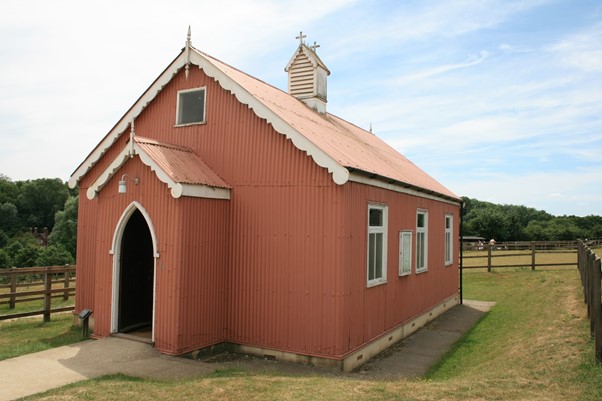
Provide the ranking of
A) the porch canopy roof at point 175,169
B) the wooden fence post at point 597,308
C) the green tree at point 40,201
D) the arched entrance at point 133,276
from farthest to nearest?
1. the green tree at point 40,201
2. the arched entrance at point 133,276
3. the porch canopy roof at point 175,169
4. the wooden fence post at point 597,308

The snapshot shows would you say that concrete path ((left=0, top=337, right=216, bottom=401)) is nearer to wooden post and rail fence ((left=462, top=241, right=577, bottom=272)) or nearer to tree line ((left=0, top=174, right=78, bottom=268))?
wooden post and rail fence ((left=462, top=241, right=577, bottom=272))

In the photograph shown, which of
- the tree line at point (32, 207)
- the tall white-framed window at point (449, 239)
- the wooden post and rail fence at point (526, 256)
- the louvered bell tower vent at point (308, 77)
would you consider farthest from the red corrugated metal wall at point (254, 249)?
the tree line at point (32, 207)

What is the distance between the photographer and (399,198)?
12.6m

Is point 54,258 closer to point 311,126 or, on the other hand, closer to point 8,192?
point 311,126

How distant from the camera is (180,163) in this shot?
33.7 ft

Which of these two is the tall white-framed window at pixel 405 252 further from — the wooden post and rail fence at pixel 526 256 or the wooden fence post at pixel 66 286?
the wooden post and rail fence at pixel 526 256

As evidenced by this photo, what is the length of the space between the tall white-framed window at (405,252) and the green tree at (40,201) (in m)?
89.3

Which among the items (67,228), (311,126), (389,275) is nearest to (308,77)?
(311,126)

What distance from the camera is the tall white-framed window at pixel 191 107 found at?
11.5 meters

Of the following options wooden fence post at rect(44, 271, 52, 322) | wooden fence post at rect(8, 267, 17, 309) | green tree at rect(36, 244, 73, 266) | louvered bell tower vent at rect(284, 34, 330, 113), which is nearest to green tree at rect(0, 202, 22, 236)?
green tree at rect(36, 244, 73, 266)

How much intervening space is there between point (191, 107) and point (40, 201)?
90.6 metres

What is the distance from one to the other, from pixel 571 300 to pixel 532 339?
385 cm

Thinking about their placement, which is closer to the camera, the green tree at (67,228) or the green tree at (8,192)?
the green tree at (67,228)

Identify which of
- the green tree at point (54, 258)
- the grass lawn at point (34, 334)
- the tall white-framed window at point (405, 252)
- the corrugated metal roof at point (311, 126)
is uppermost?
the corrugated metal roof at point (311, 126)
